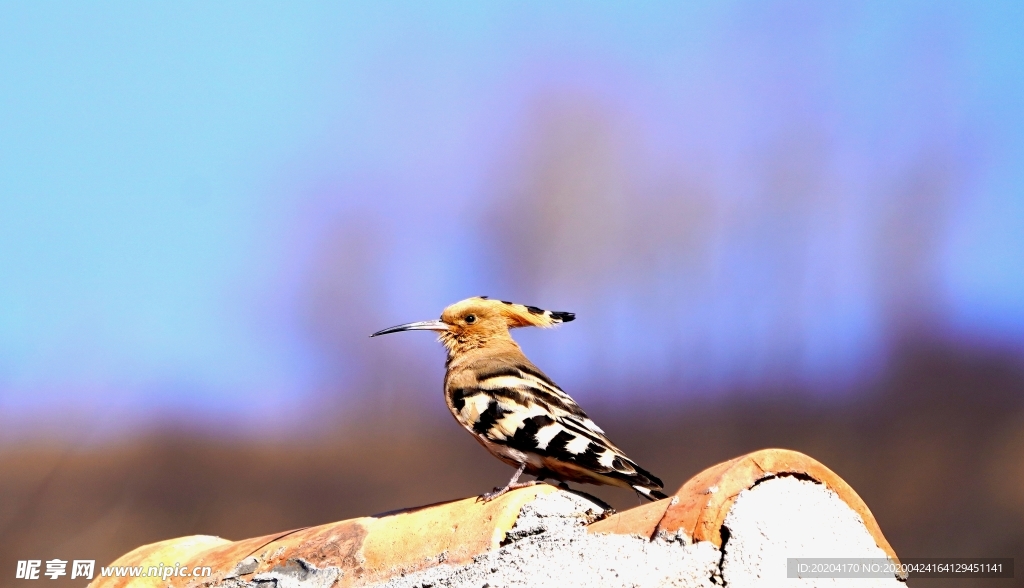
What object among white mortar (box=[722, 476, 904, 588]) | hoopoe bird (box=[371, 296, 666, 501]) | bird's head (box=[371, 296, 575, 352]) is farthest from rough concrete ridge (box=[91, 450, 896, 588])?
bird's head (box=[371, 296, 575, 352])

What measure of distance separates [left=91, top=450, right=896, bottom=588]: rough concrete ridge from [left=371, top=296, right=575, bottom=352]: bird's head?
0.71 m

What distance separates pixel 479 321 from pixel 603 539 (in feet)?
3.60

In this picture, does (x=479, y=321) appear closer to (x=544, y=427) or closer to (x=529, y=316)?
(x=529, y=316)

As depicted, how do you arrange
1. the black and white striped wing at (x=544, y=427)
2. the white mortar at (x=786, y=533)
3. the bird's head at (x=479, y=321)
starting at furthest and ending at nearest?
the bird's head at (x=479, y=321) → the black and white striped wing at (x=544, y=427) → the white mortar at (x=786, y=533)

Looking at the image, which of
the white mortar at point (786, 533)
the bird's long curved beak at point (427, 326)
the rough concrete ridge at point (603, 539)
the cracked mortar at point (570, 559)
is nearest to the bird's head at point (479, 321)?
the bird's long curved beak at point (427, 326)

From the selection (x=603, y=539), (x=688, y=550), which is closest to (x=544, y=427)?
(x=603, y=539)

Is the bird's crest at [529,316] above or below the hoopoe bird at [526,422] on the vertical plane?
above

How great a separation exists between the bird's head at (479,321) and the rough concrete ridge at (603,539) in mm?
706

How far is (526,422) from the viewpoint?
176 cm

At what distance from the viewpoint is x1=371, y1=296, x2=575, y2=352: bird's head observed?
7.48 ft

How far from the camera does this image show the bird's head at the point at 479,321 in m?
2.28

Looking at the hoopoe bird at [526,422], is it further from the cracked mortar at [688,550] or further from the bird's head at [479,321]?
the cracked mortar at [688,550]

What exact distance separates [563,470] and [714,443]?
4.93 m

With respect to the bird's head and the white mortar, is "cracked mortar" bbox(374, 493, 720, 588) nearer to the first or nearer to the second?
the white mortar
